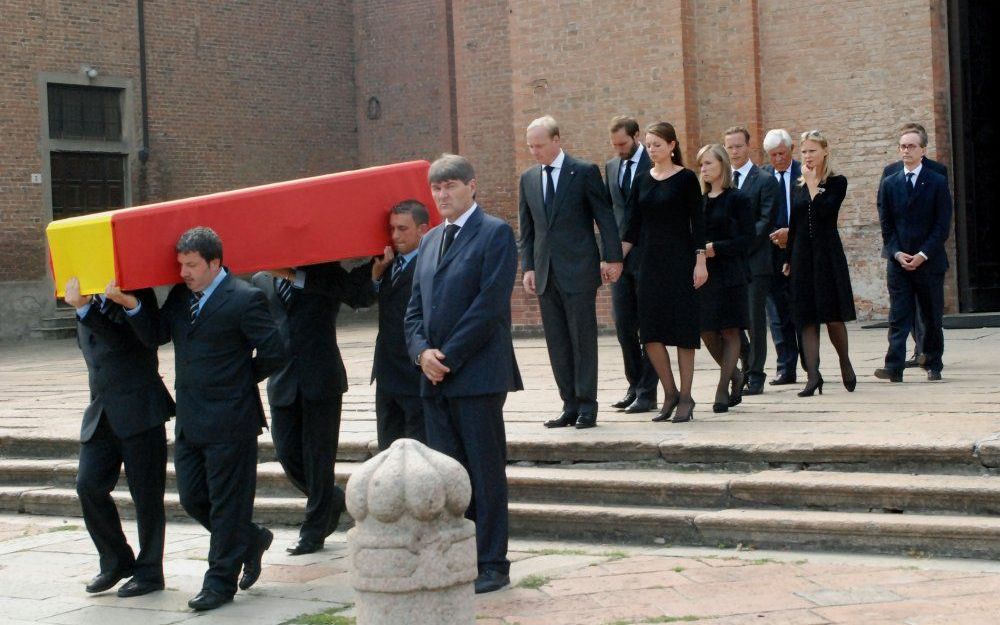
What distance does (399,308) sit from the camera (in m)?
6.02

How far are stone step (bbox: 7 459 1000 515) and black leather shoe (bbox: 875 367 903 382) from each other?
274 cm

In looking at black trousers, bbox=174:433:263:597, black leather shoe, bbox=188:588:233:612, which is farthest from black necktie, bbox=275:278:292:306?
black leather shoe, bbox=188:588:233:612

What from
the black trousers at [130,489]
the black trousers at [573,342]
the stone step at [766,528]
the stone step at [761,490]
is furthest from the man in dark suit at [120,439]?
the black trousers at [573,342]

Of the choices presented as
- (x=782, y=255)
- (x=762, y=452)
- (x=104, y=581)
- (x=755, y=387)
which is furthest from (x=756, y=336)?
(x=104, y=581)

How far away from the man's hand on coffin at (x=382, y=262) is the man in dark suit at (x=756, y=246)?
3.18 m

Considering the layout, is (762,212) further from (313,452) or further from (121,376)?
(121,376)

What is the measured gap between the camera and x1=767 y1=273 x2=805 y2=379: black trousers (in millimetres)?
9039

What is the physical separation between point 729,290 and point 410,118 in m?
16.9

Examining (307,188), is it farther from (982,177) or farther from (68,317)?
(68,317)

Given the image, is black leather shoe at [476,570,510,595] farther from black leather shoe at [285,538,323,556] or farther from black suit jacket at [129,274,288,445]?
black leather shoe at [285,538,323,556]

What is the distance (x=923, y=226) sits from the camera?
880 cm

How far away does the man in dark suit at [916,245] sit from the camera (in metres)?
8.70

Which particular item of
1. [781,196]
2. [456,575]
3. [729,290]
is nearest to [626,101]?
[781,196]

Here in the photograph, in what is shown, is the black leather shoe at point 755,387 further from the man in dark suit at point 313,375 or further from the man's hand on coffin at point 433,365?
the man's hand on coffin at point 433,365
